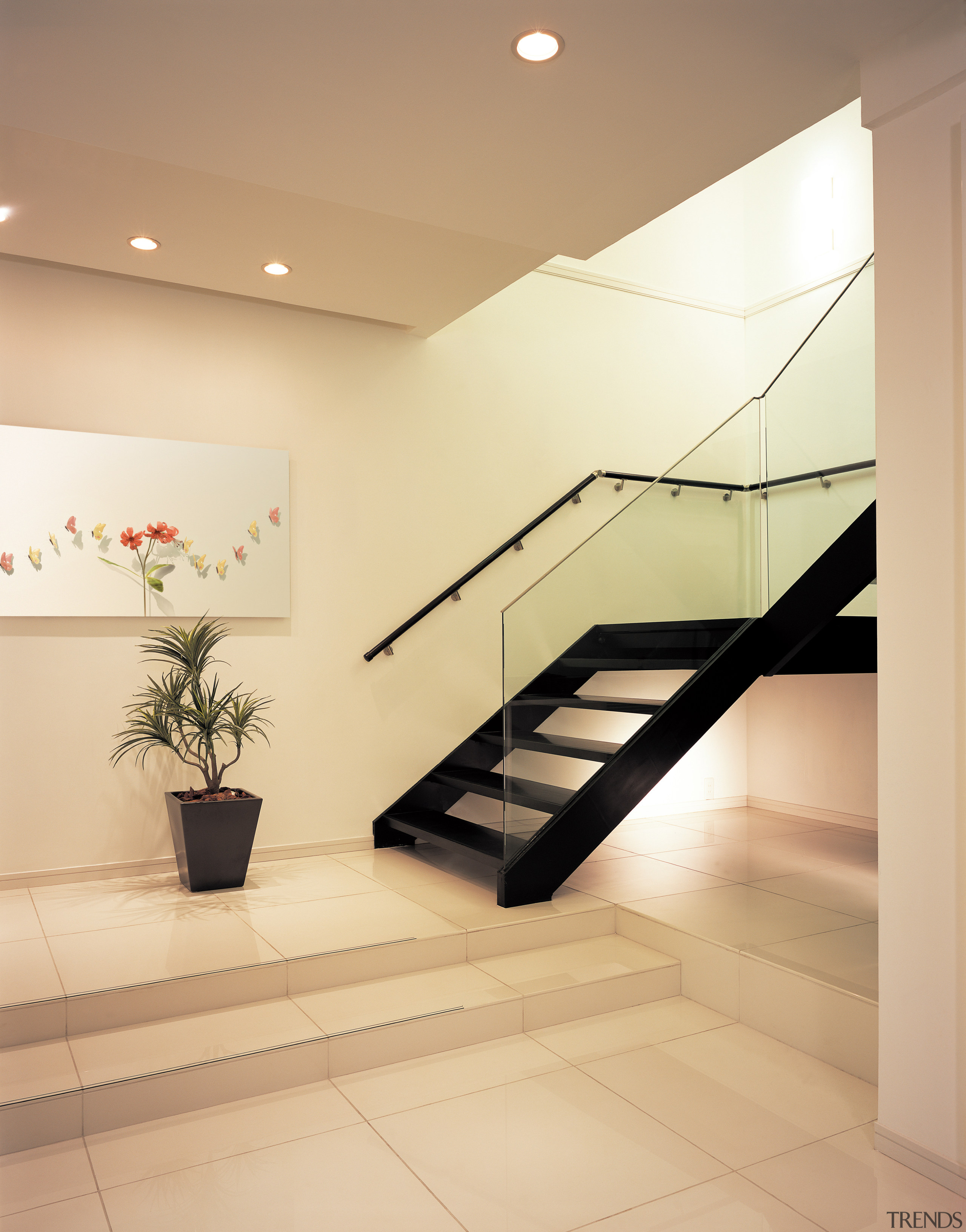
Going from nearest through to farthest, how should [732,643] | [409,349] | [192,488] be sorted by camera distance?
1. [732,643]
2. [192,488]
3. [409,349]

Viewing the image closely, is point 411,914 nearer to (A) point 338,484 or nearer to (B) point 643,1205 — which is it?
(B) point 643,1205

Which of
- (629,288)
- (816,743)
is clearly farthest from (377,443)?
(816,743)

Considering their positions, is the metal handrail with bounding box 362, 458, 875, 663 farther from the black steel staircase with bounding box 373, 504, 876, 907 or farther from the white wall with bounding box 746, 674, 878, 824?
the white wall with bounding box 746, 674, 878, 824

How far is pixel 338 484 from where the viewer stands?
476 cm

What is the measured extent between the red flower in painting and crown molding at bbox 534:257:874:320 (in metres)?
2.72

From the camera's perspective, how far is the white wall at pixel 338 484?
13.4 feet

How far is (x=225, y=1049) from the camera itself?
2.61 m

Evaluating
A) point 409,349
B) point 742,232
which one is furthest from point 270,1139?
point 742,232

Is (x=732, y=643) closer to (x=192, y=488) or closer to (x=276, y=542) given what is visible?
(x=276, y=542)

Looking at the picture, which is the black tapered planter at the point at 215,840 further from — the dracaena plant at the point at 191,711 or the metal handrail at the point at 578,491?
the metal handrail at the point at 578,491

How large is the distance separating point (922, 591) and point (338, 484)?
10.7 feet

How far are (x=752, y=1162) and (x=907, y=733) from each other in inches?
45.7

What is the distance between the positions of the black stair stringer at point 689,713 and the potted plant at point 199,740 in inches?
48.3

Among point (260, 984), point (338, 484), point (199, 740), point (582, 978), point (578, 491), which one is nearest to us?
point (260, 984)
